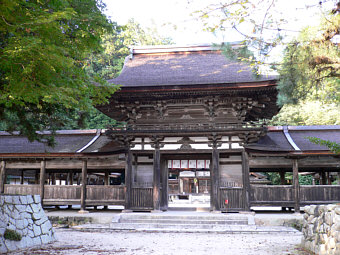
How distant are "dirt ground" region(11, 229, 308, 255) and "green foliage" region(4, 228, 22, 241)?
0.44m

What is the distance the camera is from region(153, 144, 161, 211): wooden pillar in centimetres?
1306

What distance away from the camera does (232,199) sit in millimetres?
12742

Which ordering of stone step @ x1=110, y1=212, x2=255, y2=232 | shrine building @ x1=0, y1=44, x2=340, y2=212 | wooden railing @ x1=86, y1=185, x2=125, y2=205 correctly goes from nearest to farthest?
stone step @ x1=110, y1=212, x2=255, y2=232 → shrine building @ x1=0, y1=44, x2=340, y2=212 → wooden railing @ x1=86, y1=185, x2=125, y2=205

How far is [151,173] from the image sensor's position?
1424 cm

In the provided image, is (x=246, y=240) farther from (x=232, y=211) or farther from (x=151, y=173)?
(x=151, y=173)

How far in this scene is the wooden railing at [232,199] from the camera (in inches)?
499

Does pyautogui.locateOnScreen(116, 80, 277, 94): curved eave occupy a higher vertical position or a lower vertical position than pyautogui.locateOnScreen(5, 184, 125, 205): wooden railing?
higher

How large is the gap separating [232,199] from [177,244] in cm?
515

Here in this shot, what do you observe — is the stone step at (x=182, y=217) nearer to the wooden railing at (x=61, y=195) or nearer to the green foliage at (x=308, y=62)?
the wooden railing at (x=61, y=195)

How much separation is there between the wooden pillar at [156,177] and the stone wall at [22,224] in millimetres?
5113

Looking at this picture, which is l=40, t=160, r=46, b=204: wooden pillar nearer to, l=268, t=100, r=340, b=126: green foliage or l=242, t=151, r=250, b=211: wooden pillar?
l=242, t=151, r=250, b=211: wooden pillar

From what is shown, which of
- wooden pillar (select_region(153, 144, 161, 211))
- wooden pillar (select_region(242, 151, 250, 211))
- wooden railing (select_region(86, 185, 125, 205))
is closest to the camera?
wooden pillar (select_region(242, 151, 250, 211))

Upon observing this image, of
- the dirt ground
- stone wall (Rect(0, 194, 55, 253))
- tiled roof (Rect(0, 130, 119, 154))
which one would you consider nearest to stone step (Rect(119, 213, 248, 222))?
the dirt ground

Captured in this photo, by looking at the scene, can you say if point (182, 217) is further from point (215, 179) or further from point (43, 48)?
point (43, 48)
